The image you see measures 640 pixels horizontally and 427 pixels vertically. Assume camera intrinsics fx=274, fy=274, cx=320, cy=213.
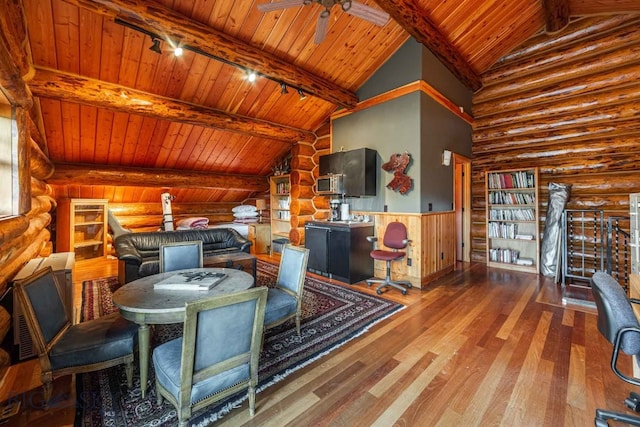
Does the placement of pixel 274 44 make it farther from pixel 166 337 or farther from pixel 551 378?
pixel 551 378

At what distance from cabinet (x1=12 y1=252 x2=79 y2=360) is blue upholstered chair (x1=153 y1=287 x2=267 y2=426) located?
127 centimetres

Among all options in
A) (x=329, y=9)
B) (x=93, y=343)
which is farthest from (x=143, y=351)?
(x=329, y=9)

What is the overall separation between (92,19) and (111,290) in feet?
11.4

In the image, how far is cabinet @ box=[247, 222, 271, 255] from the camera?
23.0 feet

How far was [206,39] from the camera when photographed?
11.0ft

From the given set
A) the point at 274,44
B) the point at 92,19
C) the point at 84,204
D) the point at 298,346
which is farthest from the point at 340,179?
the point at 84,204

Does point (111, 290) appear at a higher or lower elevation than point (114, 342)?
lower

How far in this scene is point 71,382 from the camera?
1.98 metres

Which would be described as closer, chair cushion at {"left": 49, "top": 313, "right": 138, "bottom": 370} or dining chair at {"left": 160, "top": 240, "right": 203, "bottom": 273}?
chair cushion at {"left": 49, "top": 313, "right": 138, "bottom": 370}

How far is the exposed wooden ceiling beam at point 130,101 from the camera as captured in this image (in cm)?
349

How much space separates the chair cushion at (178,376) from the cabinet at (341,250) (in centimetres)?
288

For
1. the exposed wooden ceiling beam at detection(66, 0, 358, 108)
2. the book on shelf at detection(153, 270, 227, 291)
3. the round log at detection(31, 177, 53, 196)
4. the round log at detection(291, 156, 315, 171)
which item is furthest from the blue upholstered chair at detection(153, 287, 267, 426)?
the round log at detection(291, 156, 315, 171)

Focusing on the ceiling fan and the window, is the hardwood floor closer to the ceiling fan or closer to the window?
the window

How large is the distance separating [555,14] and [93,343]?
23.4ft
